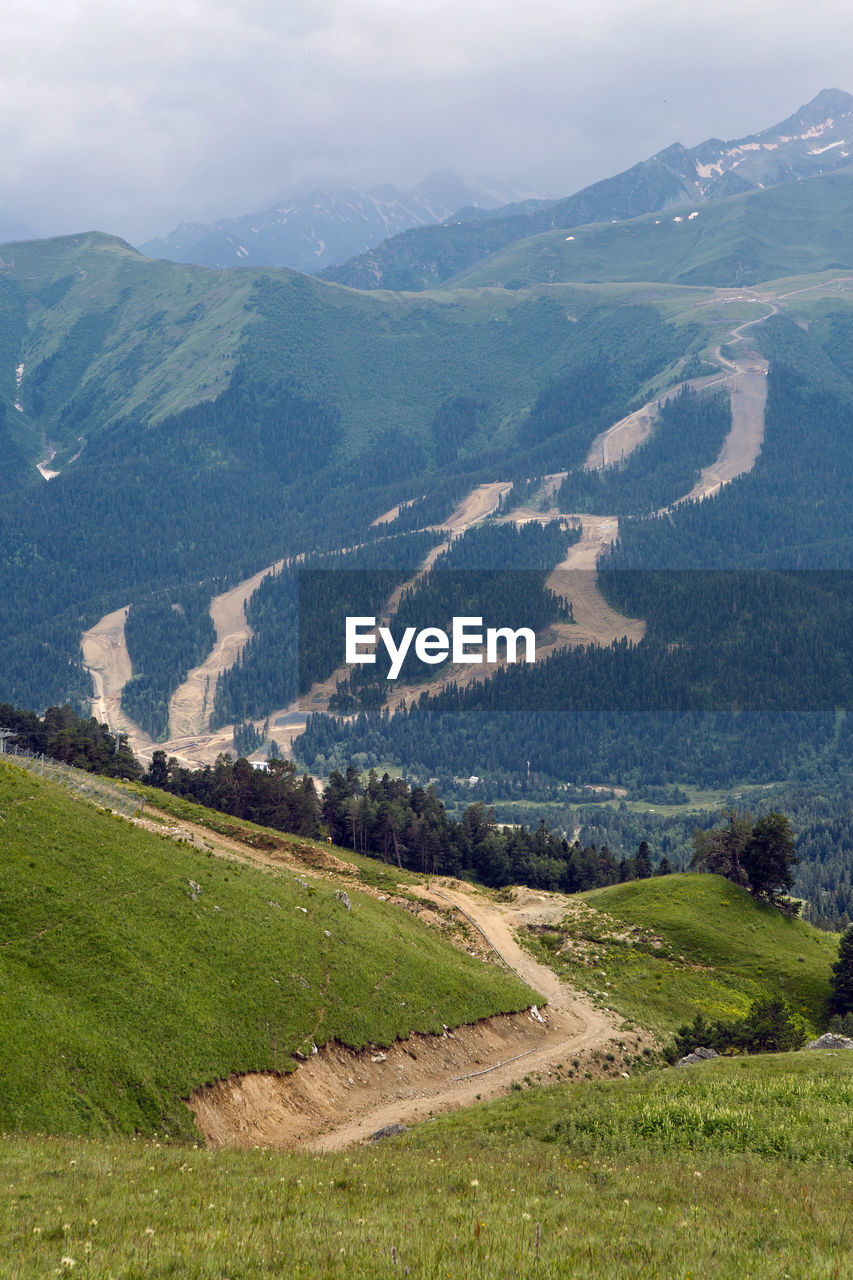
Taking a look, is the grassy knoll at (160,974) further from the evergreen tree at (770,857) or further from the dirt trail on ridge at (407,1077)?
the evergreen tree at (770,857)

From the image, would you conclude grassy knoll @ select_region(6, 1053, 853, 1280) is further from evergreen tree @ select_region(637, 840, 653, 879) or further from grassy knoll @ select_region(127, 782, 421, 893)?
evergreen tree @ select_region(637, 840, 653, 879)

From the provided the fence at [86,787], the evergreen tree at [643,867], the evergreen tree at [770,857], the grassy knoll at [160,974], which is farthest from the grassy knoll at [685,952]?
the fence at [86,787]

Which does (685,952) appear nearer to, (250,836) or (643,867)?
(250,836)

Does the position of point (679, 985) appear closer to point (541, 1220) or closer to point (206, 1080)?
point (206, 1080)

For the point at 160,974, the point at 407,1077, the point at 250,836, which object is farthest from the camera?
the point at 250,836

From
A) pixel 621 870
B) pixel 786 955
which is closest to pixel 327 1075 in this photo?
pixel 786 955

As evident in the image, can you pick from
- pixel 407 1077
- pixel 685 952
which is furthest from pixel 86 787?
pixel 685 952
